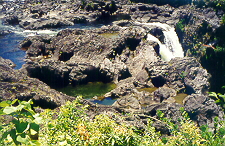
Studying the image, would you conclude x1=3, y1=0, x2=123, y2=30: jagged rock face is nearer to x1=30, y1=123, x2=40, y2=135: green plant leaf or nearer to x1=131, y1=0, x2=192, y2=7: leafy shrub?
x1=131, y1=0, x2=192, y2=7: leafy shrub

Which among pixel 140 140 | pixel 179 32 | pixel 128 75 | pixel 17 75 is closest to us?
pixel 140 140

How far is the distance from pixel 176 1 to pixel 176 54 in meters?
17.1

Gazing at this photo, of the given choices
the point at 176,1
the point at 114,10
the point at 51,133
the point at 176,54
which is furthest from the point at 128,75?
the point at 176,1

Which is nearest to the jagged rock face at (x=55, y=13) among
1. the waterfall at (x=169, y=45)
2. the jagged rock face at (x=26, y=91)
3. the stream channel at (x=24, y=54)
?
the stream channel at (x=24, y=54)

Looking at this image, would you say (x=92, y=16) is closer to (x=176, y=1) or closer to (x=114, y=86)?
(x=176, y=1)

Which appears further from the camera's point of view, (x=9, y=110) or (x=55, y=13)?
(x=55, y=13)

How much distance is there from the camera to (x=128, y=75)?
72.2 feet

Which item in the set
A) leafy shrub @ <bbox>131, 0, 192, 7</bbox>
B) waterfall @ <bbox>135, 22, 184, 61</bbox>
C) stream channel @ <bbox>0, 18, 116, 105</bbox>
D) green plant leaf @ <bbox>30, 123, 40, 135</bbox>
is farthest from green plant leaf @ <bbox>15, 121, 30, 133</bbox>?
leafy shrub @ <bbox>131, 0, 192, 7</bbox>

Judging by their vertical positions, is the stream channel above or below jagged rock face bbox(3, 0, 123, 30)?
below

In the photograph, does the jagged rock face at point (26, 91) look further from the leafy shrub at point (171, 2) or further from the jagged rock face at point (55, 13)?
the leafy shrub at point (171, 2)

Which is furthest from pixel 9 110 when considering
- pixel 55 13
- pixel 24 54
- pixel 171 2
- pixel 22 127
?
pixel 171 2

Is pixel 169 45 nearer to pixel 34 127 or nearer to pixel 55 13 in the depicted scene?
pixel 55 13

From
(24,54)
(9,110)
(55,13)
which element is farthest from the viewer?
(55,13)

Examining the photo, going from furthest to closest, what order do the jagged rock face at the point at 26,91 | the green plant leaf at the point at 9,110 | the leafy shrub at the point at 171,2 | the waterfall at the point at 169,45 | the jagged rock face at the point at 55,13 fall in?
1. the leafy shrub at the point at 171,2
2. the jagged rock face at the point at 55,13
3. the waterfall at the point at 169,45
4. the jagged rock face at the point at 26,91
5. the green plant leaf at the point at 9,110
